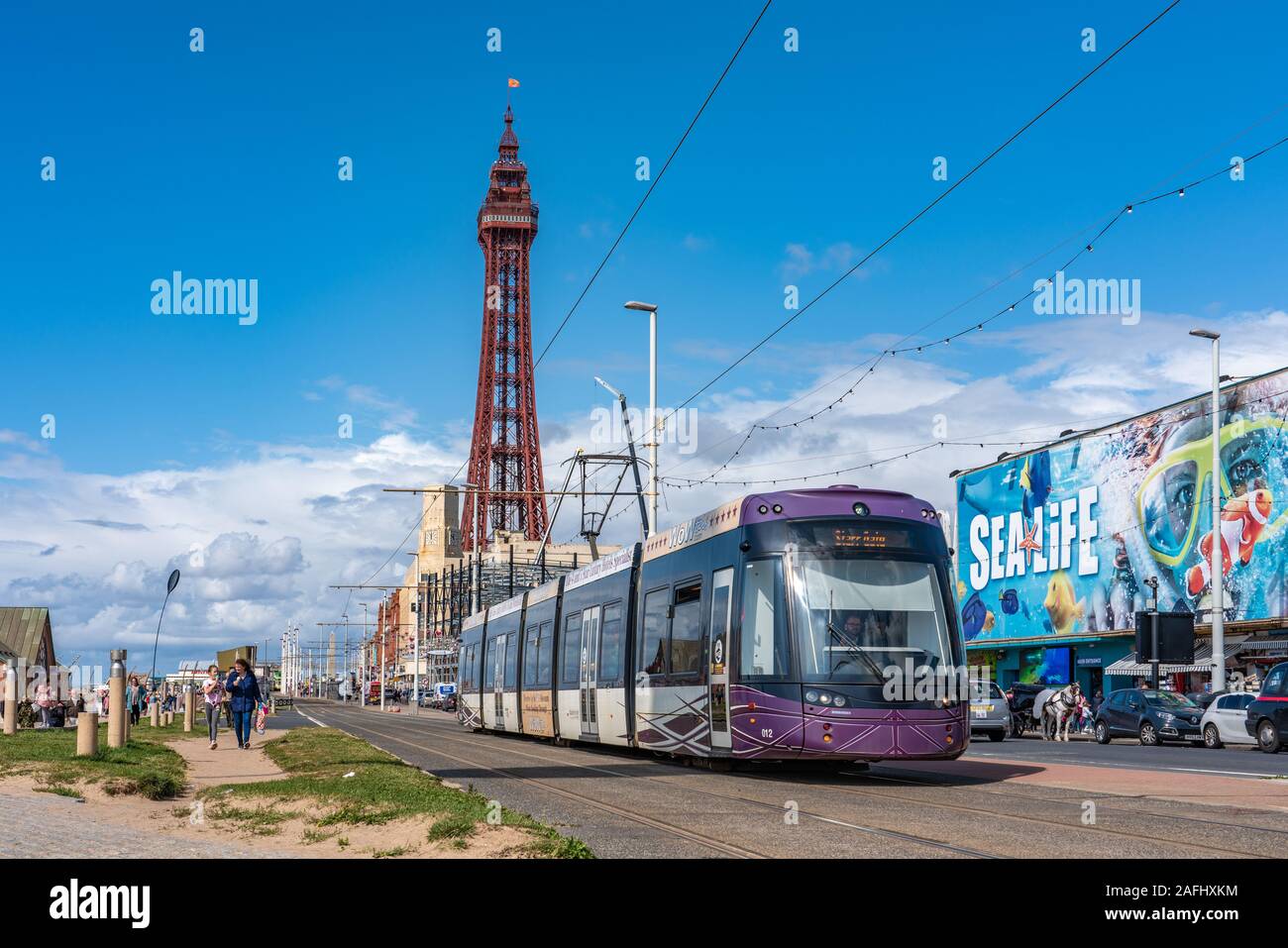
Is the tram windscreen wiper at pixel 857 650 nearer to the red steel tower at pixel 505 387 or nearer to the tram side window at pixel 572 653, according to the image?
the tram side window at pixel 572 653

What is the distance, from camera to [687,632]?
699 inches

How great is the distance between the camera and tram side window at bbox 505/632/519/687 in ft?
97.9

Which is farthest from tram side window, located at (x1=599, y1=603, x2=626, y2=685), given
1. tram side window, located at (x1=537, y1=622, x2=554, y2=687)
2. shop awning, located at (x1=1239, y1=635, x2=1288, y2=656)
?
shop awning, located at (x1=1239, y1=635, x2=1288, y2=656)

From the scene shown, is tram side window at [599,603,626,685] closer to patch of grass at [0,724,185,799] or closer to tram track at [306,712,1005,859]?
tram track at [306,712,1005,859]

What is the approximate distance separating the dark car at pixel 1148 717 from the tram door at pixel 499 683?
13896 millimetres

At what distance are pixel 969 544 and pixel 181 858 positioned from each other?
194ft

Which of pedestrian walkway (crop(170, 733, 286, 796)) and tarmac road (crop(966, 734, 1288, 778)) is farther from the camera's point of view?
tarmac road (crop(966, 734, 1288, 778))

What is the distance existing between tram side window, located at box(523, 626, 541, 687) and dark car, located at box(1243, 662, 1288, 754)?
1342cm

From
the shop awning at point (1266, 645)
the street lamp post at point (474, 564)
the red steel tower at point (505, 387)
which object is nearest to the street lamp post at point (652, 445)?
the shop awning at point (1266, 645)

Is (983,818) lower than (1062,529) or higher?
lower

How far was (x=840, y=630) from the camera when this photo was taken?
49.2 feet

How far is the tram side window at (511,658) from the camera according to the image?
2984 centimetres

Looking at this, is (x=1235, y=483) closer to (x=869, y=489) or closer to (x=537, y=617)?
(x=537, y=617)

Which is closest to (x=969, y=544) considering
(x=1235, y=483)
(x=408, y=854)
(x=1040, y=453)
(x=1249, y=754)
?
(x=1040, y=453)
